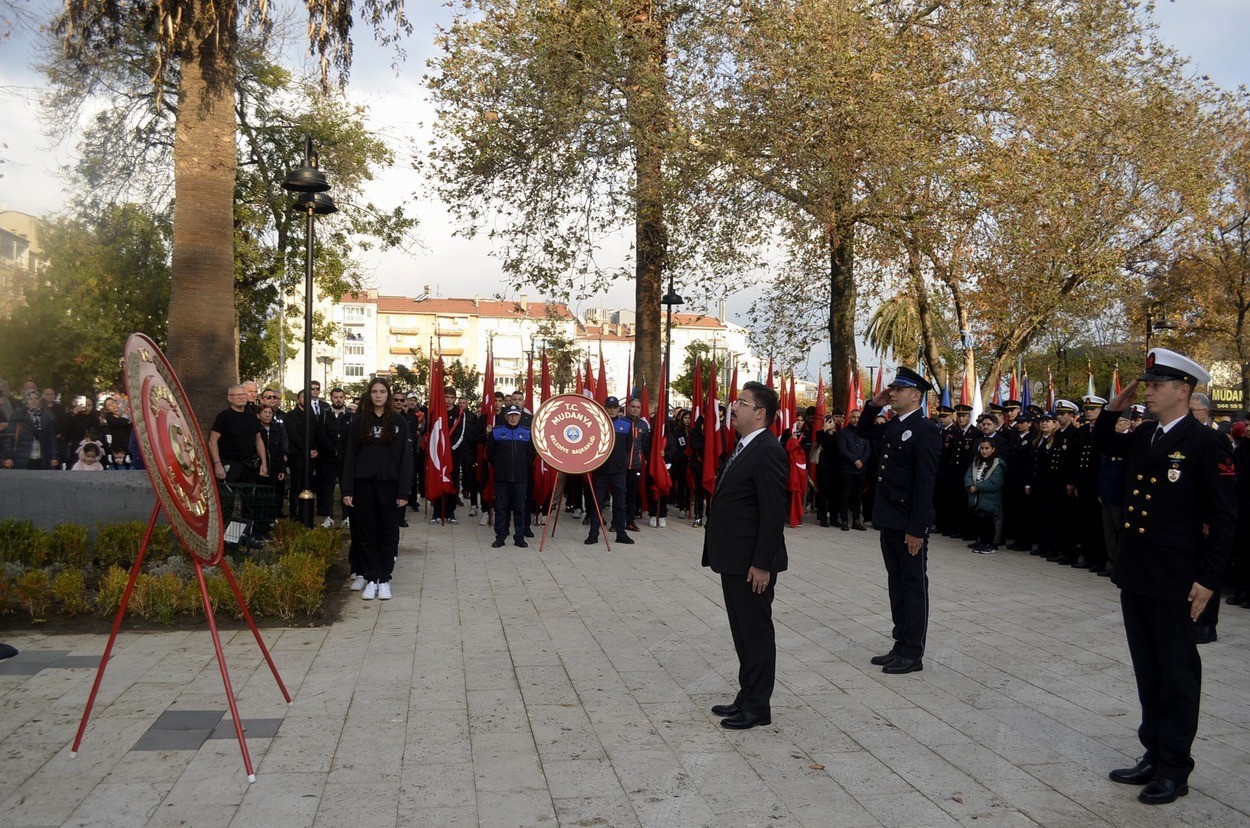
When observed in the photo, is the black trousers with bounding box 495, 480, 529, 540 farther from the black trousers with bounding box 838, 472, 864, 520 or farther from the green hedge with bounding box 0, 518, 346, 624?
the black trousers with bounding box 838, 472, 864, 520

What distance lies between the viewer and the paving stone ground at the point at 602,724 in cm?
456

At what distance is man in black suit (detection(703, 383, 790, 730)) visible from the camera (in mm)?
5781

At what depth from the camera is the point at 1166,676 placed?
4.89 m

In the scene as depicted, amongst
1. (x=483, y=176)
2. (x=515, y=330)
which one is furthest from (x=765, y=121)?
(x=515, y=330)

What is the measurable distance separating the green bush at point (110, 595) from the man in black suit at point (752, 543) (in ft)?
16.8

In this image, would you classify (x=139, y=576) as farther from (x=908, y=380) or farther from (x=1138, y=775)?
(x=1138, y=775)

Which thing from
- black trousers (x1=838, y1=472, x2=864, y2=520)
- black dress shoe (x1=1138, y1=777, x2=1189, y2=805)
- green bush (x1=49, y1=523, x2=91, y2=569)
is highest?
black trousers (x1=838, y1=472, x2=864, y2=520)

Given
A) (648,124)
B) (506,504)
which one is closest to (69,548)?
(506,504)

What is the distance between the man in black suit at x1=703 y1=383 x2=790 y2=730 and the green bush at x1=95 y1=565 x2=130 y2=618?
5.11 metres

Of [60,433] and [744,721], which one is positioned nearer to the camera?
[744,721]

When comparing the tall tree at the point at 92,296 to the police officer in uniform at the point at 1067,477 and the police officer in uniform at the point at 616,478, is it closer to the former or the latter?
the police officer in uniform at the point at 616,478

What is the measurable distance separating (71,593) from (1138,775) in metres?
7.58

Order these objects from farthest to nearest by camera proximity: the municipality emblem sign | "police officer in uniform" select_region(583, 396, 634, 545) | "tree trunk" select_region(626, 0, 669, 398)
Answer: "tree trunk" select_region(626, 0, 669, 398) → "police officer in uniform" select_region(583, 396, 634, 545) → the municipality emblem sign

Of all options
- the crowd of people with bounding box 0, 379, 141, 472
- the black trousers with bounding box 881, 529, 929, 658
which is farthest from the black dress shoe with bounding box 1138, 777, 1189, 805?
the crowd of people with bounding box 0, 379, 141, 472
